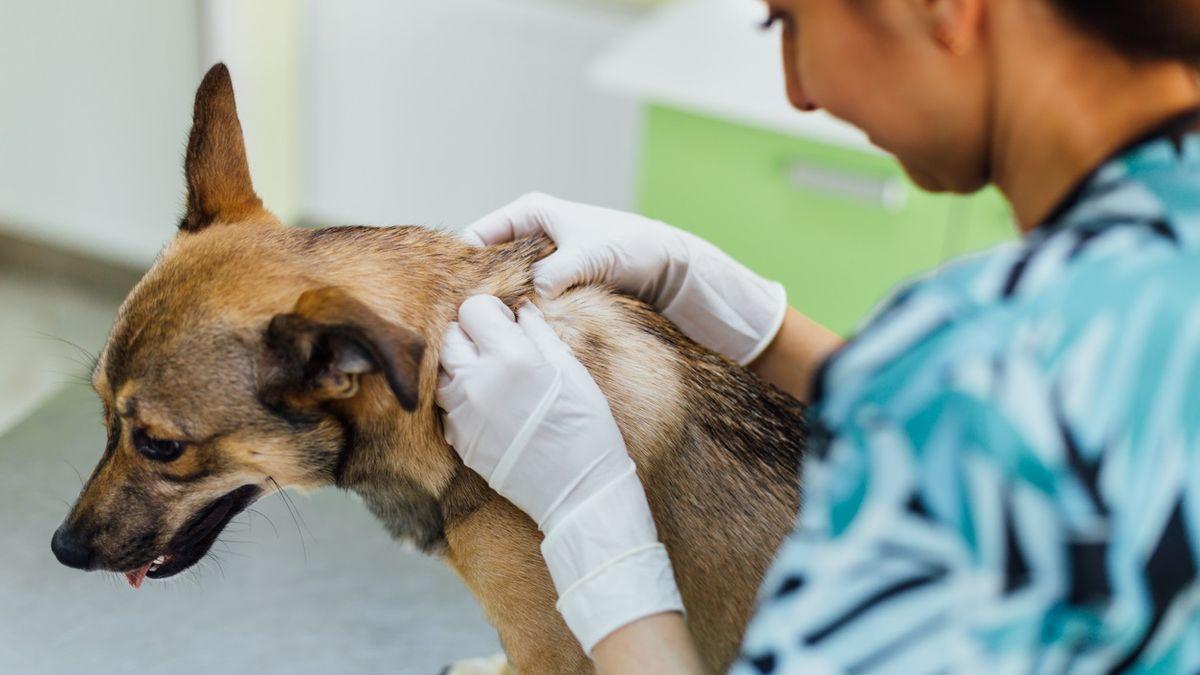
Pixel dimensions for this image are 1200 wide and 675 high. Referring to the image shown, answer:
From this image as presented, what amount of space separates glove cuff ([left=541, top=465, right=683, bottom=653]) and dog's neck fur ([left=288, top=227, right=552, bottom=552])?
13 cm

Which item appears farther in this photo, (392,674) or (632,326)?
(392,674)

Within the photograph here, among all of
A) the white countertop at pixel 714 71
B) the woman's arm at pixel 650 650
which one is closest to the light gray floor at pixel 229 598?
the woman's arm at pixel 650 650

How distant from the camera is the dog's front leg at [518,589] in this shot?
44.4 inches

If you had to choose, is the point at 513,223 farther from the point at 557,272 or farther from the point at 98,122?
the point at 98,122

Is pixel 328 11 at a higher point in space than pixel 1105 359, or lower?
lower

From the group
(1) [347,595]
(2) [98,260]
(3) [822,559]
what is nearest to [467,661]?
(1) [347,595]

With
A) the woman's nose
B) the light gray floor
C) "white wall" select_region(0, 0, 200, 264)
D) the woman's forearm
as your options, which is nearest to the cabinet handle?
the woman's forearm

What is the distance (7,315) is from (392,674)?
112 cm

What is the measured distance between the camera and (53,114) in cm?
239

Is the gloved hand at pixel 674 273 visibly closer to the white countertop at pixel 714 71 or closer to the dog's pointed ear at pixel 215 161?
the dog's pointed ear at pixel 215 161

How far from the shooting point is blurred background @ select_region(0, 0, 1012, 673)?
1685 millimetres

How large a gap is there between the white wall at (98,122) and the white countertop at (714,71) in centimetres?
84

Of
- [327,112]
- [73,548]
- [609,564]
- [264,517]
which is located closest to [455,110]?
[327,112]

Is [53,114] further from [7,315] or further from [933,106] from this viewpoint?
[933,106]
